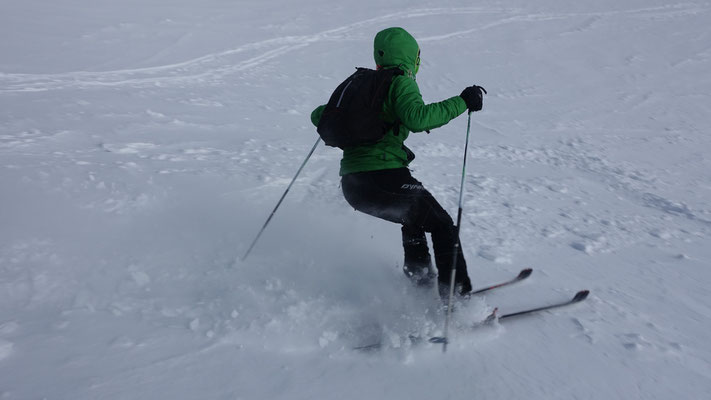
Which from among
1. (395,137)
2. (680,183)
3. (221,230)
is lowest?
(680,183)

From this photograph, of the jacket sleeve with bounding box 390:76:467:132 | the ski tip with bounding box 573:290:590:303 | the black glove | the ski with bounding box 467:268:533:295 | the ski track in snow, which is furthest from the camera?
the ski track in snow

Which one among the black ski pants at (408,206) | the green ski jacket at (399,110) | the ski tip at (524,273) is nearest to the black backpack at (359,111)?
the green ski jacket at (399,110)

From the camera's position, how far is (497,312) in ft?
9.99

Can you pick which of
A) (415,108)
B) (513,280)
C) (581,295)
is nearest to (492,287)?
(513,280)

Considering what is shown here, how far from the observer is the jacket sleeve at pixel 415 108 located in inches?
102

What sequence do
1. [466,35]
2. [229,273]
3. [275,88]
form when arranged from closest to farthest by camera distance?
[229,273]
[275,88]
[466,35]

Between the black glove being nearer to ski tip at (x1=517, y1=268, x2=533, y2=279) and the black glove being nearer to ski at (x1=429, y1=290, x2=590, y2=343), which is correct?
ski at (x1=429, y1=290, x2=590, y2=343)

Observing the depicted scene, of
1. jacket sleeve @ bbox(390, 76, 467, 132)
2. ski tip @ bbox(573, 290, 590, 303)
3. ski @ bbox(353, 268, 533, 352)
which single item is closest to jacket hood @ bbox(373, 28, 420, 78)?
jacket sleeve @ bbox(390, 76, 467, 132)

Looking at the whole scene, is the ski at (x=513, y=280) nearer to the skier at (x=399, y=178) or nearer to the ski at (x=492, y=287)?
the ski at (x=492, y=287)

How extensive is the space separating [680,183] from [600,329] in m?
3.88

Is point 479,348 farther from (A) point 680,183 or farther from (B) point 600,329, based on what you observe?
(A) point 680,183

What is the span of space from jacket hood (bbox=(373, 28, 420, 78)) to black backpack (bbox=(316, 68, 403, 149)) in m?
0.10

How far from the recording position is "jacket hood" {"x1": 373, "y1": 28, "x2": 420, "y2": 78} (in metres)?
2.79

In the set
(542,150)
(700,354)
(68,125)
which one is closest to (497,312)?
(700,354)
